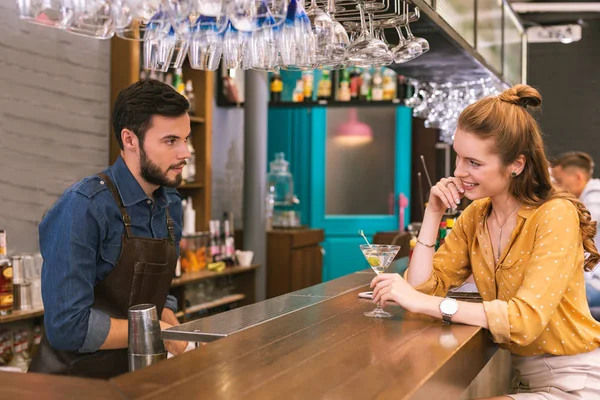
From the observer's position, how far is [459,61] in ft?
13.9

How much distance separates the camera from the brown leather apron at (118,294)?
2.61 meters

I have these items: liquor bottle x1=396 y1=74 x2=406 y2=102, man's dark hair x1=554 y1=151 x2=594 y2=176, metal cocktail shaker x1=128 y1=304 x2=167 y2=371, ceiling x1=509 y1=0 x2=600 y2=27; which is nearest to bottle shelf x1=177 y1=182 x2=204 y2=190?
liquor bottle x1=396 y1=74 x2=406 y2=102

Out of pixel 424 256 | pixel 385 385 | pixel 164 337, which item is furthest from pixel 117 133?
pixel 385 385

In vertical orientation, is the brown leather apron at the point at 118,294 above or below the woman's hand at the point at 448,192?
below

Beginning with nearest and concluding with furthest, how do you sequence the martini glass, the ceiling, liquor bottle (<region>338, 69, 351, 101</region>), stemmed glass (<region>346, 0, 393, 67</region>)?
the martini glass
stemmed glass (<region>346, 0, 393, 67</region>)
liquor bottle (<region>338, 69, 351, 101</region>)
the ceiling

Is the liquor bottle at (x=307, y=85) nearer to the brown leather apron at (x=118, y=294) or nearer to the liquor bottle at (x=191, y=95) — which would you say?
the liquor bottle at (x=191, y=95)

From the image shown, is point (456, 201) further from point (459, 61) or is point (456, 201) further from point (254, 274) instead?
point (254, 274)

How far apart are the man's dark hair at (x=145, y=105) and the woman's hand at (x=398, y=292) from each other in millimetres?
944

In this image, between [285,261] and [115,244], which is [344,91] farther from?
[115,244]

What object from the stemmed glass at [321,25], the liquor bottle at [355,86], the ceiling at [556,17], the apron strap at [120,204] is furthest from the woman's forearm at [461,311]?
the ceiling at [556,17]

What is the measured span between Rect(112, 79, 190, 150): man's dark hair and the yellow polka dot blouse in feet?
3.63

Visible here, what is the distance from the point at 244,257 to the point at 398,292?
4.41 metres

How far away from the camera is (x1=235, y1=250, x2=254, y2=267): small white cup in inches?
265

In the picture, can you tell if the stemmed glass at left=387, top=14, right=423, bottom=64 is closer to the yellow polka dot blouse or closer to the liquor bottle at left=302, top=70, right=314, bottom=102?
the yellow polka dot blouse
